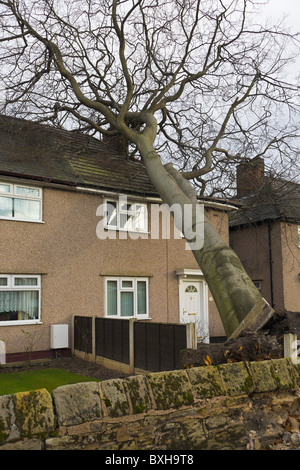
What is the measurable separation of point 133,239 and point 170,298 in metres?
2.46

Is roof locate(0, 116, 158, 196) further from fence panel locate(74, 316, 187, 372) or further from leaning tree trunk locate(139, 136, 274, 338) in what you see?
fence panel locate(74, 316, 187, 372)

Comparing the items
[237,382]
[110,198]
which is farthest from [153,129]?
[237,382]

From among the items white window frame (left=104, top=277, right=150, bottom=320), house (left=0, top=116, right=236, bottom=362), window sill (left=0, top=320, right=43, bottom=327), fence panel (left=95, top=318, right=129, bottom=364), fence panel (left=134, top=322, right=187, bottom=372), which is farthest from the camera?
white window frame (left=104, top=277, right=150, bottom=320)

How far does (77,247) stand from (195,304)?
16.8ft

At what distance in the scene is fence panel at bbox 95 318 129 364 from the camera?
10648 millimetres

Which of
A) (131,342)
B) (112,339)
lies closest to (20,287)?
(112,339)

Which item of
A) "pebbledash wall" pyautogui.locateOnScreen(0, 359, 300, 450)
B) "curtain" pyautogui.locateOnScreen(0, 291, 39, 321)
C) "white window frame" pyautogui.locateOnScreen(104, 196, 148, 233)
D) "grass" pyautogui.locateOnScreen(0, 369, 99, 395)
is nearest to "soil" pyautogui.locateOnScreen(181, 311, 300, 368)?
"pebbledash wall" pyautogui.locateOnScreen(0, 359, 300, 450)

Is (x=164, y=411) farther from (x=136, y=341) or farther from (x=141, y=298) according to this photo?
(x=141, y=298)

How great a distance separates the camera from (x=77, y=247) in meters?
13.3

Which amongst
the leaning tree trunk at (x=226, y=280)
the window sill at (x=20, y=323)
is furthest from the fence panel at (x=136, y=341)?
the window sill at (x=20, y=323)

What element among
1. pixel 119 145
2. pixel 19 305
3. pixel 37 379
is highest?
pixel 119 145

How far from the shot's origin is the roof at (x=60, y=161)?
1309 centimetres

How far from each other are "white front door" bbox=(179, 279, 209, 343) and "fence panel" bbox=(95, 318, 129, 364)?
4.27 m

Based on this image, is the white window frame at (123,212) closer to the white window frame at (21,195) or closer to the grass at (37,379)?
the white window frame at (21,195)
